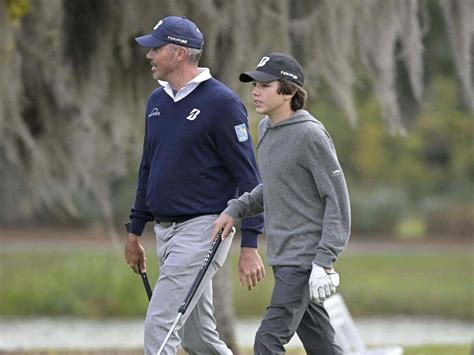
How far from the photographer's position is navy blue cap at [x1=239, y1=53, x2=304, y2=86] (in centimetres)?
574

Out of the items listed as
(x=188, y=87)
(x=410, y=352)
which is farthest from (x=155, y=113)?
(x=410, y=352)

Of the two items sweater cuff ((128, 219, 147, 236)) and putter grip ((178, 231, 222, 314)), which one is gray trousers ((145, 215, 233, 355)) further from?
sweater cuff ((128, 219, 147, 236))

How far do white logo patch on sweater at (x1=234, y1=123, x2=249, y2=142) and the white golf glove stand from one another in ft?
2.71

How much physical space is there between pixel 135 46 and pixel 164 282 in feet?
12.4

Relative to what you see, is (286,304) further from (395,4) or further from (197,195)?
(395,4)

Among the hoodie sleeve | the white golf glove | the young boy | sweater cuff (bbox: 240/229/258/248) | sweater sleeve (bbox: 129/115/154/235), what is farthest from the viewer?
sweater sleeve (bbox: 129/115/154/235)

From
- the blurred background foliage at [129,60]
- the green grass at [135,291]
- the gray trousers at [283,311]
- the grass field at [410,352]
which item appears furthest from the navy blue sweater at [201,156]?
the green grass at [135,291]

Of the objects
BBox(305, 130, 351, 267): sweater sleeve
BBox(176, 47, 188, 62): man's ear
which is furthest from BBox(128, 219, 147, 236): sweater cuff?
BBox(305, 130, 351, 267): sweater sleeve

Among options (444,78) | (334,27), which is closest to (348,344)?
(334,27)

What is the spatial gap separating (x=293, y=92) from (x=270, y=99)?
12cm

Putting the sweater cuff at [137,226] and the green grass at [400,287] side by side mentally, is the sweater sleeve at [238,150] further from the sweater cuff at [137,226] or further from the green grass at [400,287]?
the green grass at [400,287]

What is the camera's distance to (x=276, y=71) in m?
5.75

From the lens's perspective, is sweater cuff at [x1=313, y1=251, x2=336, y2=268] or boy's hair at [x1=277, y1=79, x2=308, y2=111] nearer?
sweater cuff at [x1=313, y1=251, x2=336, y2=268]

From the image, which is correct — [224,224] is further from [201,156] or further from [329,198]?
[329,198]
